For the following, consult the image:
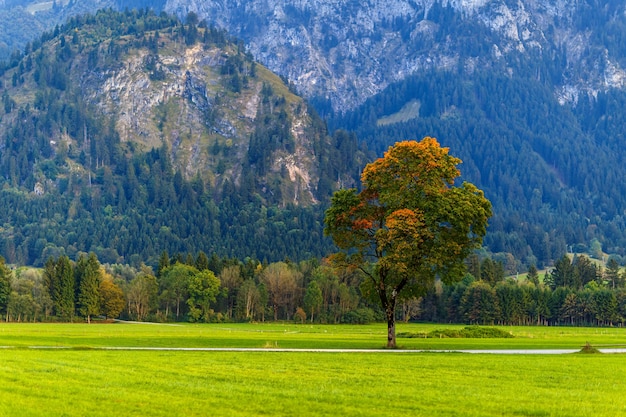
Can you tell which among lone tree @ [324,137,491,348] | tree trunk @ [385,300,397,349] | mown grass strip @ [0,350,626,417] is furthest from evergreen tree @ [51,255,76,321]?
mown grass strip @ [0,350,626,417]

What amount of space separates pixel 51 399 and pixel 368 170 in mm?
50433

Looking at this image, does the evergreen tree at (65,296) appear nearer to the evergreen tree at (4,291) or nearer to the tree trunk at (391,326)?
the evergreen tree at (4,291)

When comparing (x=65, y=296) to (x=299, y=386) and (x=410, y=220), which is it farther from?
(x=299, y=386)

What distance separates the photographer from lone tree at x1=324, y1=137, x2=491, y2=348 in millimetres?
76375

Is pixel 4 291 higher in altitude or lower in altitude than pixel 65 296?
higher

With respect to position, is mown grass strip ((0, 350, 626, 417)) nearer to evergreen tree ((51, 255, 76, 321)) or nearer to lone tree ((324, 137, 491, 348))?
lone tree ((324, 137, 491, 348))

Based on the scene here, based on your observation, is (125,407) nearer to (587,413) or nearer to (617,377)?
(587,413)

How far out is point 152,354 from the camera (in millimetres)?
58188

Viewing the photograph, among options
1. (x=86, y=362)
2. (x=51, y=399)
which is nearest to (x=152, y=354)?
(x=86, y=362)

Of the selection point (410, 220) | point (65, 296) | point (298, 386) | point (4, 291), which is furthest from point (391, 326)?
point (4, 291)

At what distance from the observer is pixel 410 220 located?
75125 millimetres

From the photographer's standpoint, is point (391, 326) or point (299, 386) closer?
point (299, 386)

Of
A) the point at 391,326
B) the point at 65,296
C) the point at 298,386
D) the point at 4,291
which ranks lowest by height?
the point at 298,386

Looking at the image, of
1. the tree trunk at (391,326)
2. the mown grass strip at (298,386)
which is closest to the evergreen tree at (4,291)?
the tree trunk at (391,326)
